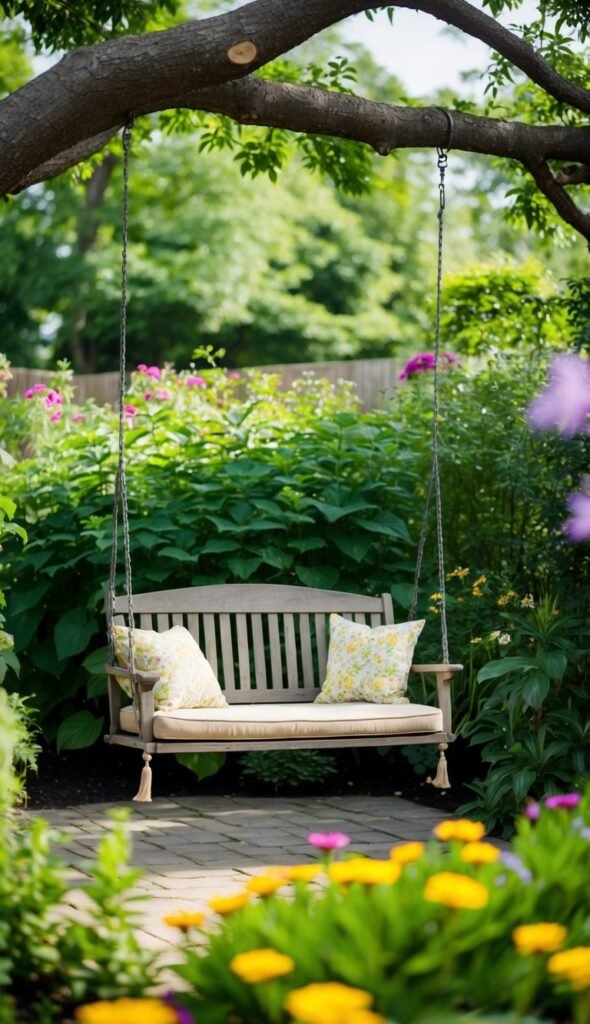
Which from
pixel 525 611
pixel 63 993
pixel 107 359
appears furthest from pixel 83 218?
pixel 63 993

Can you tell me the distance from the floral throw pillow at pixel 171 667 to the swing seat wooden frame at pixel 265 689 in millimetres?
97

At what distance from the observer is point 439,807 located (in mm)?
5395

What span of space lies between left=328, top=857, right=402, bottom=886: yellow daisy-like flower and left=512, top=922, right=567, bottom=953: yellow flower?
25cm

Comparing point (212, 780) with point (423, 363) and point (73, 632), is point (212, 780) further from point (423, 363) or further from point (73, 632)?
point (423, 363)

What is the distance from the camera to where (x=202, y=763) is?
5.68 m

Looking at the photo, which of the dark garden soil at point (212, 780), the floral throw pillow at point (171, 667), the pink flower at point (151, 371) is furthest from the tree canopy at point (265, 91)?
the dark garden soil at point (212, 780)

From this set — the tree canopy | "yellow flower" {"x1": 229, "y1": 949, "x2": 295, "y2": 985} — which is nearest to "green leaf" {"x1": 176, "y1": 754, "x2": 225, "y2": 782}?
the tree canopy

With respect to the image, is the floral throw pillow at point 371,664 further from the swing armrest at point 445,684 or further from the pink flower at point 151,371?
the pink flower at point 151,371

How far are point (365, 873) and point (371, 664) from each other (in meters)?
3.27

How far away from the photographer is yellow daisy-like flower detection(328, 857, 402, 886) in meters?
2.18

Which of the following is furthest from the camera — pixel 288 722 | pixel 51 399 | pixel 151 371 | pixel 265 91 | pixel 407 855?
pixel 151 371

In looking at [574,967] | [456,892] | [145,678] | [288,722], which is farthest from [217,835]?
[574,967]

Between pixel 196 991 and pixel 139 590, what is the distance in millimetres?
4001

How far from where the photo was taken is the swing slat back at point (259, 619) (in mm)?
5543
